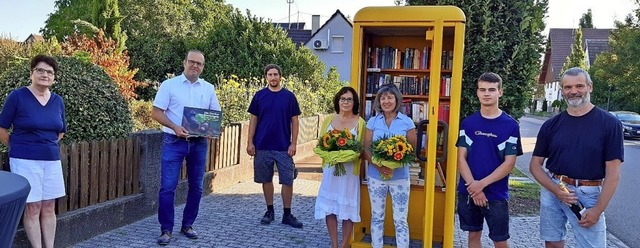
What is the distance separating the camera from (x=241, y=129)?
29.4ft

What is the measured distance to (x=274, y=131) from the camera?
588 cm

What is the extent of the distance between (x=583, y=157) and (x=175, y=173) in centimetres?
393

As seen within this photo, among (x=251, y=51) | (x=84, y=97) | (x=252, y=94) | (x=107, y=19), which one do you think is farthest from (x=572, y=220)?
(x=107, y=19)

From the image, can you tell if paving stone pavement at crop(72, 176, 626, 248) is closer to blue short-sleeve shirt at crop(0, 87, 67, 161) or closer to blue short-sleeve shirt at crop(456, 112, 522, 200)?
blue short-sleeve shirt at crop(0, 87, 67, 161)

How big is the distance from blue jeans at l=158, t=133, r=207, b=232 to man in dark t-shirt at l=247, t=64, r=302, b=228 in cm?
79

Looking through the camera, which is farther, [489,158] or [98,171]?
[98,171]

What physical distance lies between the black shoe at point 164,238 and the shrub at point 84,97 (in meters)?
1.36

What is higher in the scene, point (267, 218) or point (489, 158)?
point (489, 158)

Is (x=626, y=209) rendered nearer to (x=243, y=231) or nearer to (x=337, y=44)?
(x=243, y=231)

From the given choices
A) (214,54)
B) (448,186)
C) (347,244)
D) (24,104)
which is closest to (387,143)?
(448,186)

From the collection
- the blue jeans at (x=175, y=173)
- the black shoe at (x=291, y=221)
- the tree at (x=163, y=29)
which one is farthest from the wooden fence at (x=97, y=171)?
the tree at (x=163, y=29)

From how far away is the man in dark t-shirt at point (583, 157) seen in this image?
3.39 m

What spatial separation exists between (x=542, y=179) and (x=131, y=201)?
4601 millimetres

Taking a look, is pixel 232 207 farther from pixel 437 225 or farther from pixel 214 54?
pixel 214 54
